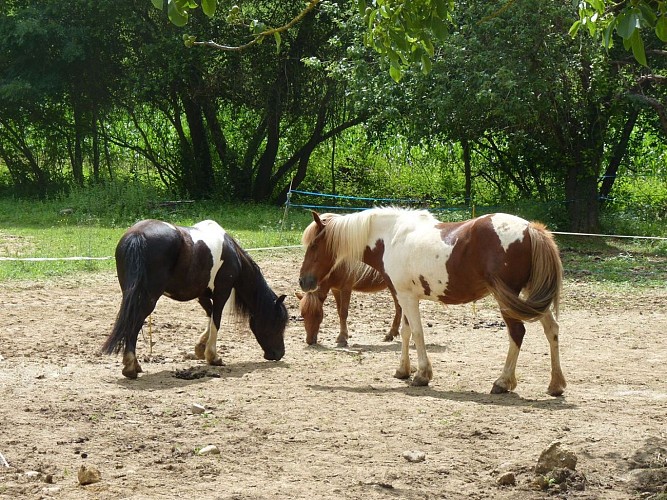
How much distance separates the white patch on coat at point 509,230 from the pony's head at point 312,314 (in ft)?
9.32

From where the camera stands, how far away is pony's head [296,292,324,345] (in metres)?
9.35

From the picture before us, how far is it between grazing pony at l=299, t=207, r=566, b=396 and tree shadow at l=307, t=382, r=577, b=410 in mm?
130

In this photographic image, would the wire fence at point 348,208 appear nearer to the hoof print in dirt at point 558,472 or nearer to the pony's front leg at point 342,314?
the pony's front leg at point 342,314

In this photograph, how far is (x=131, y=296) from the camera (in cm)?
736

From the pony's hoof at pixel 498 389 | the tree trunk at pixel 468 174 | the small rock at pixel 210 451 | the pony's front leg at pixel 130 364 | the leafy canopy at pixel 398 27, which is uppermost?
the leafy canopy at pixel 398 27

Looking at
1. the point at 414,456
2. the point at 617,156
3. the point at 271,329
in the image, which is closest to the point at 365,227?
the point at 271,329

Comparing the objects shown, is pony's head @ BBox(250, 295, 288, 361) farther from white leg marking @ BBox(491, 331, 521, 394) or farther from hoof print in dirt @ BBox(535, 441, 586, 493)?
hoof print in dirt @ BBox(535, 441, 586, 493)

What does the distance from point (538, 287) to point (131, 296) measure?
→ 3.27m

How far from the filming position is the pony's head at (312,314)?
9.35 metres

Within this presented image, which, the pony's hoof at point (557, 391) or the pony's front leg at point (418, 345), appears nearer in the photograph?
the pony's hoof at point (557, 391)

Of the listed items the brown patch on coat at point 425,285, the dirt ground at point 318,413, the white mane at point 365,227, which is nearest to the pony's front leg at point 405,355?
the dirt ground at point 318,413

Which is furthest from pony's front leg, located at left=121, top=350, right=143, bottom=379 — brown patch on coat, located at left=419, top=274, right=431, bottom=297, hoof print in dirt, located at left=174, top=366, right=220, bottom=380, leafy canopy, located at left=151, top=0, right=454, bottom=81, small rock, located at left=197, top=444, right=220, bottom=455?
leafy canopy, located at left=151, top=0, right=454, bottom=81

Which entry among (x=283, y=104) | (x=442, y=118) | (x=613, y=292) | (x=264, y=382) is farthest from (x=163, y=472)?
(x=283, y=104)

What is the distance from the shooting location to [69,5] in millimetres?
19984
